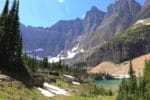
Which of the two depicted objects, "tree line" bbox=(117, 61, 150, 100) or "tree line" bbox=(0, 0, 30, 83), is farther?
"tree line" bbox=(0, 0, 30, 83)

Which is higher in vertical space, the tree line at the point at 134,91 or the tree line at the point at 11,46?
the tree line at the point at 11,46

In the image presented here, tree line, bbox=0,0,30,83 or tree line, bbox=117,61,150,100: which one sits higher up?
tree line, bbox=0,0,30,83

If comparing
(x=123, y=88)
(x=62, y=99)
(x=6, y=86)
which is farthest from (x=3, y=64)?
(x=123, y=88)

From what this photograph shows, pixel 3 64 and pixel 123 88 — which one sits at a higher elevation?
pixel 3 64

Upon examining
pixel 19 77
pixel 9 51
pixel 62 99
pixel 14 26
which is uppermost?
pixel 14 26

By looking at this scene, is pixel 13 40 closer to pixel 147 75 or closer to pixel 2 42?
pixel 2 42

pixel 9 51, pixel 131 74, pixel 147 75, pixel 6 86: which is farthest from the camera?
pixel 147 75

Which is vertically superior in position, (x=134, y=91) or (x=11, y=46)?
(x=11, y=46)

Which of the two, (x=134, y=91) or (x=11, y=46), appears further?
(x=134, y=91)

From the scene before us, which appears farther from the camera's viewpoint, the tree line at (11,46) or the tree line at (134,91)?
the tree line at (11,46)

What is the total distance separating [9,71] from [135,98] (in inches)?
1118

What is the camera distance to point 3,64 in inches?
3113

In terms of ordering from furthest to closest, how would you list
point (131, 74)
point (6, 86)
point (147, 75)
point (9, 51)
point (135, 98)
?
1. point (147, 75)
2. point (131, 74)
3. point (9, 51)
4. point (135, 98)
5. point (6, 86)

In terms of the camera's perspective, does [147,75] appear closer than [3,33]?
No
